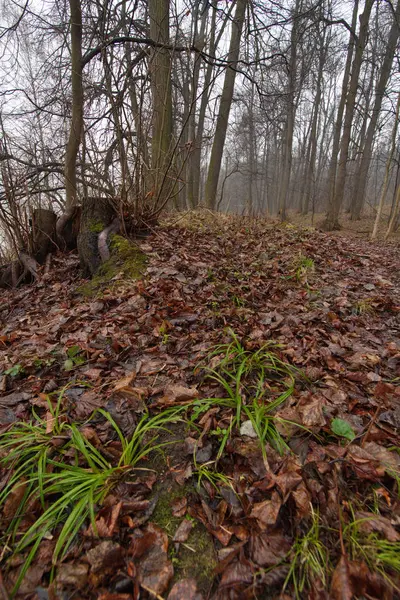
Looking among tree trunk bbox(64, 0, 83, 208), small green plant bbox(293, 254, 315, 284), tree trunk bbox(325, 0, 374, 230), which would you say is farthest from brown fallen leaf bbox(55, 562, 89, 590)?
tree trunk bbox(325, 0, 374, 230)

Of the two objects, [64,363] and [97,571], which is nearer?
[97,571]

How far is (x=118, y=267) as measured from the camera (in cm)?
323

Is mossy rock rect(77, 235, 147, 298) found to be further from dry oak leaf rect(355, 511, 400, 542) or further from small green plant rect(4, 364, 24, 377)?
dry oak leaf rect(355, 511, 400, 542)

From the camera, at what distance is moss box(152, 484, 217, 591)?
0.97m

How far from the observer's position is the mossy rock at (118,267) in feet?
10.1

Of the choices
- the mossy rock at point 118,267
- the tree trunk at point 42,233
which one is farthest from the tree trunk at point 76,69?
the mossy rock at point 118,267

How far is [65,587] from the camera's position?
0.92 meters

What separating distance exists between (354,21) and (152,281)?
49.9 feet

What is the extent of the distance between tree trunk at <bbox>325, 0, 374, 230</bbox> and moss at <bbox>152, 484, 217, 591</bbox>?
11.1m

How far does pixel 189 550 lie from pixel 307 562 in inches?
16.5

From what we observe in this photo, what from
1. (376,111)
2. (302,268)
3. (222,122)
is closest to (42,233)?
(302,268)

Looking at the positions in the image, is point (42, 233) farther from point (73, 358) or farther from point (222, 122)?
point (222, 122)

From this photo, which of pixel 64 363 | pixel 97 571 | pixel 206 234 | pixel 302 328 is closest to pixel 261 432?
pixel 97 571

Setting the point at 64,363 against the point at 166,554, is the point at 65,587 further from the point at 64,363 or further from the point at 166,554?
the point at 64,363
